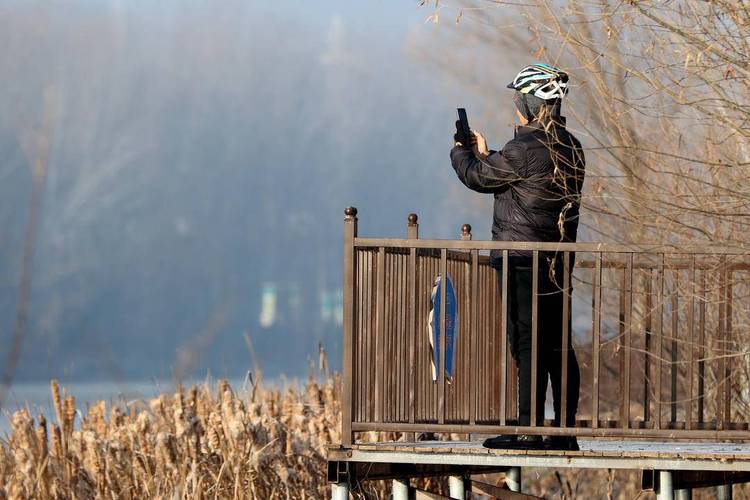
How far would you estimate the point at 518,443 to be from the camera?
5766 millimetres

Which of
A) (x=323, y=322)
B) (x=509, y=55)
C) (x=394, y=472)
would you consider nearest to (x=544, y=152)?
(x=394, y=472)

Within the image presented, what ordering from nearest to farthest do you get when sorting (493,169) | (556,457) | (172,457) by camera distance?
(556,457) < (493,169) < (172,457)

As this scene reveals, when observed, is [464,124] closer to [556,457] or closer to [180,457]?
[556,457]

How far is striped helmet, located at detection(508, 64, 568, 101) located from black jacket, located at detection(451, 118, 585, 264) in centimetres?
13

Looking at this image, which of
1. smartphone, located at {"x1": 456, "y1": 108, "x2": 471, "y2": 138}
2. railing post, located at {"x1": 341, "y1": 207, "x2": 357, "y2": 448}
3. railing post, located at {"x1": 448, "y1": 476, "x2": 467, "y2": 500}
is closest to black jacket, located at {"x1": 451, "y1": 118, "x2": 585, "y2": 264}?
smartphone, located at {"x1": 456, "y1": 108, "x2": 471, "y2": 138}

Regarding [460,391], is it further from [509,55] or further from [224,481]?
[509,55]

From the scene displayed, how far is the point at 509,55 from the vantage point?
12773mm

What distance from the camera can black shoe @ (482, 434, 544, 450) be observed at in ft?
18.8

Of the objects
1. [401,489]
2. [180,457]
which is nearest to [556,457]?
[401,489]

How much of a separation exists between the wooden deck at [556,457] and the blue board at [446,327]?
43 centimetres

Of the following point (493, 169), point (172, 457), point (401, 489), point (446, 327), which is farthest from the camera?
point (172, 457)

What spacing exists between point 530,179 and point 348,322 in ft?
3.35

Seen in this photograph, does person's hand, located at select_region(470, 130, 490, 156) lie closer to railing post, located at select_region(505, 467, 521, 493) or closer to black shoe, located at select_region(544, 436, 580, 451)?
black shoe, located at select_region(544, 436, 580, 451)

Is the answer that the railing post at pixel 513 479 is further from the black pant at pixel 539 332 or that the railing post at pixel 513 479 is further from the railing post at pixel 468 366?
the black pant at pixel 539 332
